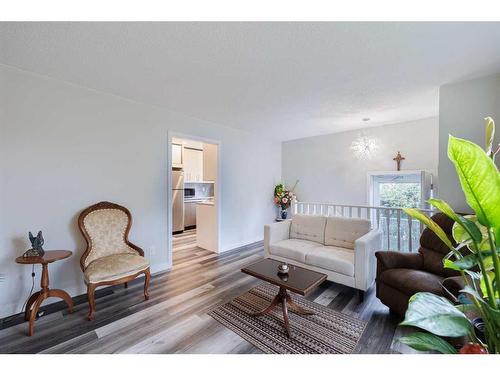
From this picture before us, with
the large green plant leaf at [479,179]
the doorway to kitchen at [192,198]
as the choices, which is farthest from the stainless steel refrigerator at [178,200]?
the large green plant leaf at [479,179]

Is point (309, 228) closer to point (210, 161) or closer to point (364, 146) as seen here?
point (364, 146)

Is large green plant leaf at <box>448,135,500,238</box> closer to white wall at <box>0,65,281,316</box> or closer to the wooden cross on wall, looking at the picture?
white wall at <box>0,65,281,316</box>

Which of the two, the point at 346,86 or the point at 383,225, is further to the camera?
the point at 383,225

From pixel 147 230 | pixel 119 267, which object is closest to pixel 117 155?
pixel 147 230

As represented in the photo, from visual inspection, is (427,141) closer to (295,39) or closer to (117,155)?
(295,39)

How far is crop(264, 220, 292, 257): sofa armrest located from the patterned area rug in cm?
95

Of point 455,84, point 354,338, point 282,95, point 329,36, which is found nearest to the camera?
point 329,36

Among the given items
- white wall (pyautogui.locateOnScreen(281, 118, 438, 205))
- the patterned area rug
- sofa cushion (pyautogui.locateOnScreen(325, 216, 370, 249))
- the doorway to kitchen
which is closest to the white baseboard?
the doorway to kitchen

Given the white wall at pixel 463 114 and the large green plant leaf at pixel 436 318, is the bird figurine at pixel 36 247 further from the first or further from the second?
the white wall at pixel 463 114

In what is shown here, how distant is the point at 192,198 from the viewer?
613cm

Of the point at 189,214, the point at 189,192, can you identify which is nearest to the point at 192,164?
the point at 189,192

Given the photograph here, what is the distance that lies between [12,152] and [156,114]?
62.3 inches

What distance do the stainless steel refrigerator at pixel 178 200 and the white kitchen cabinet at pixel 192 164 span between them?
0.99ft

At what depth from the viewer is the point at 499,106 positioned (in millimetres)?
2275
